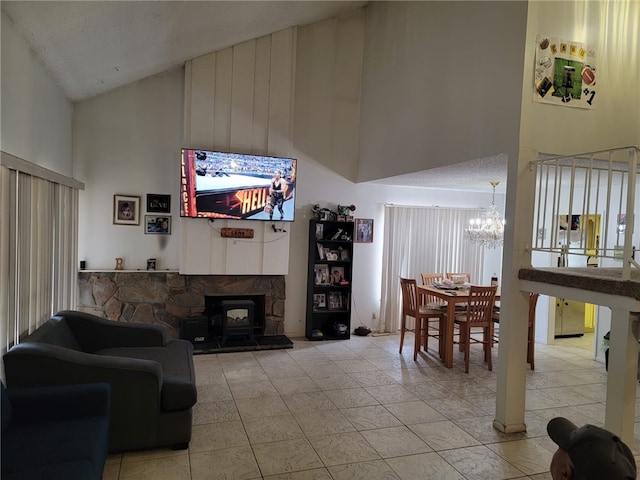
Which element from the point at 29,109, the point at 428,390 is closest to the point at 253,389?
the point at 428,390

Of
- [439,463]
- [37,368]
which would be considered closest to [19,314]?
[37,368]

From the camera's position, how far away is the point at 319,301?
6.31 meters

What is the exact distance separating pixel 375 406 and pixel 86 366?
7.99 ft

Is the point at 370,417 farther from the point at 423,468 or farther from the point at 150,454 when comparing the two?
the point at 150,454

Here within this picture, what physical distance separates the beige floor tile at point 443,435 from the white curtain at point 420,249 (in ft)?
10.5

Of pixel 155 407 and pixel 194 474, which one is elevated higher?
pixel 155 407

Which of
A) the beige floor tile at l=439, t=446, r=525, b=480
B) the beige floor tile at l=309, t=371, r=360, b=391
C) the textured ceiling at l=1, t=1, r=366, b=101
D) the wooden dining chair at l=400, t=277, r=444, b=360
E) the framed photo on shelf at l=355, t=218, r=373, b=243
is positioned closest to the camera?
the beige floor tile at l=439, t=446, r=525, b=480

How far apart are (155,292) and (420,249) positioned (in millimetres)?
4055

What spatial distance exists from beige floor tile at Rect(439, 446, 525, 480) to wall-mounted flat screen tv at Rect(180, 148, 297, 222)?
11.6ft

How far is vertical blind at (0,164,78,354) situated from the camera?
117 inches

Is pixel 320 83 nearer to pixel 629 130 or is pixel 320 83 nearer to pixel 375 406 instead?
Result: pixel 629 130

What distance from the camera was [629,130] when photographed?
12.4 feet

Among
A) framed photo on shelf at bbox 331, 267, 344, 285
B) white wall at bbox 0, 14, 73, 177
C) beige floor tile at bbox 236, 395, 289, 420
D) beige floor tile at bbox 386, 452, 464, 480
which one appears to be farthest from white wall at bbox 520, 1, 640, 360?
white wall at bbox 0, 14, 73, 177

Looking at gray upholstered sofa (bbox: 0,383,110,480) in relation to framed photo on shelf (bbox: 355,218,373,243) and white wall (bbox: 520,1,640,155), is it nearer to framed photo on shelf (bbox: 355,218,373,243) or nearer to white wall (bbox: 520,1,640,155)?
white wall (bbox: 520,1,640,155)
